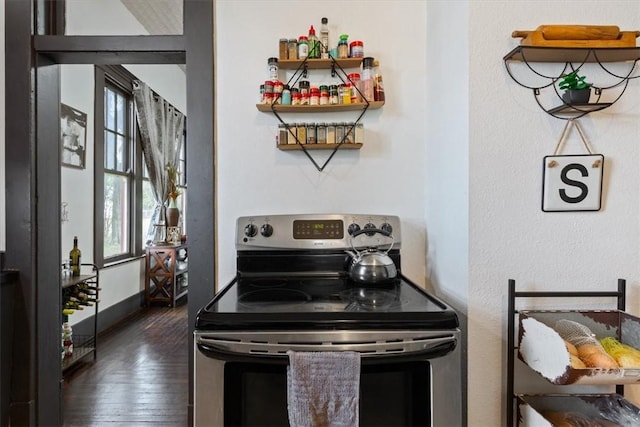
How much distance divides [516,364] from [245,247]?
43.2 inches

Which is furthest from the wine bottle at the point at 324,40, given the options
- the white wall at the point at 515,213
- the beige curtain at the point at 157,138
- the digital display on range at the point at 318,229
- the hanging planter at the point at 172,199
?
the hanging planter at the point at 172,199

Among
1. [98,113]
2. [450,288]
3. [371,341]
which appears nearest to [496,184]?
[450,288]

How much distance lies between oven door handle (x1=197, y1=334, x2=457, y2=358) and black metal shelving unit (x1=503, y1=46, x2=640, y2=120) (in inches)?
33.2

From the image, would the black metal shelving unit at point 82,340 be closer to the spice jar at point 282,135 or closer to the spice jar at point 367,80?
the spice jar at point 282,135

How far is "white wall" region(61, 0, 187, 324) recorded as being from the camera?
2.72 metres

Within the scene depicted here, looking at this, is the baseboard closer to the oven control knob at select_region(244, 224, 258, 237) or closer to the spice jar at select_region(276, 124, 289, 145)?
the oven control knob at select_region(244, 224, 258, 237)

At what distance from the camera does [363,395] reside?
107 centimetres

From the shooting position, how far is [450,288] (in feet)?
4.76

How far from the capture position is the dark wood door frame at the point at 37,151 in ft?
5.62

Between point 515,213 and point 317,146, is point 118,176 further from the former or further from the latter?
point 515,213

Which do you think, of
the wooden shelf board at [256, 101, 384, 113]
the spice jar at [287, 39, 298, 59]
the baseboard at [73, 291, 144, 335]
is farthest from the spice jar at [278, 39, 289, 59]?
the baseboard at [73, 291, 144, 335]

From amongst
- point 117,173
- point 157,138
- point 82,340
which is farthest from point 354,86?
point 157,138

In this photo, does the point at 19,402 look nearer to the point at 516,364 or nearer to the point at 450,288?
the point at 450,288

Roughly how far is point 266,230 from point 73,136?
2361mm
